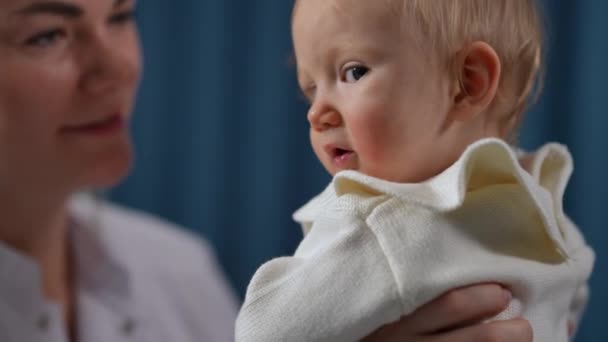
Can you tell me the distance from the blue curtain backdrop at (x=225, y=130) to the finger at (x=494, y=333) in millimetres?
928

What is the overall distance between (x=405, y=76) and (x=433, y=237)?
0.13 metres

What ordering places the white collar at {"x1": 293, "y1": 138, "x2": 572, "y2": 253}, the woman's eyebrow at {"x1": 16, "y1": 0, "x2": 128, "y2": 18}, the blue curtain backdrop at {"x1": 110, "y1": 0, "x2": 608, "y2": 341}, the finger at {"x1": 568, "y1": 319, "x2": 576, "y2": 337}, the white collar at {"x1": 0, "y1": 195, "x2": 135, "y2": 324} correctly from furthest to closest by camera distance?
the blue curtain backdrop at {"x1": 110, "y1": 0, "x2": 608, "y2": 341} < the white collar at {"x1": 0, "y1": 195, "x2": 135, "y2": 324} < the woman's eyebrow at {"x1": 16, "y1": 0, "x2": 128, "y2": 18} < the finger at {"x1": 568, "y1": 319, "x2": 576, "y2": 337} < the white collar at {"x1": 293, "y1": 138, "x2": 572, "y2": 253}

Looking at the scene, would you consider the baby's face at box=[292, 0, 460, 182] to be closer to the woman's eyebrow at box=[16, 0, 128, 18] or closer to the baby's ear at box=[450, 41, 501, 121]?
the baby's ear at box=[450, 41, 501, 121]

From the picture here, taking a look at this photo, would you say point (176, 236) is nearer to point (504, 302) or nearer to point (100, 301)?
point (100, 301)

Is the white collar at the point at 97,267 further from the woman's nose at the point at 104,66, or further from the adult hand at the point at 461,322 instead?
the adult hand at the point at 461,322

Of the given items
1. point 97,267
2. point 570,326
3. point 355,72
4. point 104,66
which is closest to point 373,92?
point 355,72

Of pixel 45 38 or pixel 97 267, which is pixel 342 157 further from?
pixel 97 267

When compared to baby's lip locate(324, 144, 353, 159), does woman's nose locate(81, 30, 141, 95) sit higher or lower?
higher

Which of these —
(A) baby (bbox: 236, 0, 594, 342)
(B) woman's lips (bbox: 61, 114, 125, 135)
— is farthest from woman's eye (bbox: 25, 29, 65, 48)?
(A) baby (bbox: 236, 0, 594, 342)

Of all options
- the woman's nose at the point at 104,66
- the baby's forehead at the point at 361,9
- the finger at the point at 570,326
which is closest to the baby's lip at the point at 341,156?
the baby's forehead at the point at 361,9

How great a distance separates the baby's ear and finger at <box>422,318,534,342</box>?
170mm

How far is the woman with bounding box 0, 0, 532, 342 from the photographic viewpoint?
3.37 ft

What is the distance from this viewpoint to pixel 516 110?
2.29 feet

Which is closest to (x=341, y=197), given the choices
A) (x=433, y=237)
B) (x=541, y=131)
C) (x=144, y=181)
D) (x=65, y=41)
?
(x=433, y=237)
